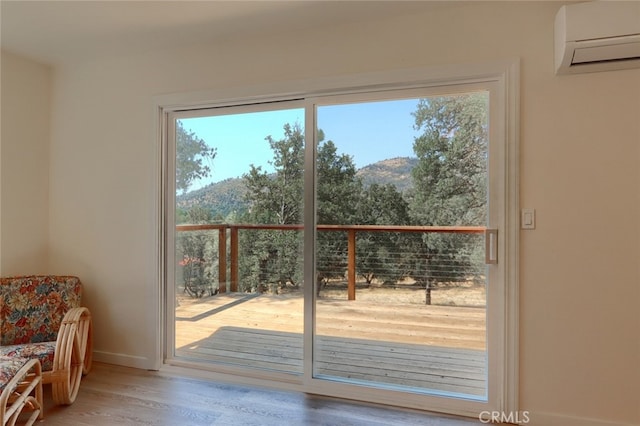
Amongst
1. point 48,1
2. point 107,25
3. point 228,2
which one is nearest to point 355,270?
point 228,2

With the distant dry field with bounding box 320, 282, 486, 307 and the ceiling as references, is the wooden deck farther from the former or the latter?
the ceiling

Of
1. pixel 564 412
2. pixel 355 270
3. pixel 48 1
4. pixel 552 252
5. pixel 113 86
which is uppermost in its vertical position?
pixel 48 1

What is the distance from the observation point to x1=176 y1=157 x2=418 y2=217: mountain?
2443 millimetres

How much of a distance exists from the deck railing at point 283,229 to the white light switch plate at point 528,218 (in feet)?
0.71

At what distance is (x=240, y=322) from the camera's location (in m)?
2.87

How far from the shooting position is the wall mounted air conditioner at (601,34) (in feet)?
5.84

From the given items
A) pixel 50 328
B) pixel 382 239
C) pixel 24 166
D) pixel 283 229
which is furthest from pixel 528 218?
pixel 24 166

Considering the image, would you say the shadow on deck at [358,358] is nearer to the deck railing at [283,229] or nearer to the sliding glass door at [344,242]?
the sliding glass door at [344,242]

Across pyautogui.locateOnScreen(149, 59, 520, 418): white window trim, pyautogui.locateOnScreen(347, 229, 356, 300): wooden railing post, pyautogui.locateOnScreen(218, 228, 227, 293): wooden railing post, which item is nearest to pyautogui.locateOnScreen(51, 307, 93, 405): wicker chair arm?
pyautogui.locateOnScreen(149, 59, 520, 418): white window trim

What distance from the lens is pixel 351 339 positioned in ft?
8.46

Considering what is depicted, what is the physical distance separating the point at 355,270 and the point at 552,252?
119 centimetres

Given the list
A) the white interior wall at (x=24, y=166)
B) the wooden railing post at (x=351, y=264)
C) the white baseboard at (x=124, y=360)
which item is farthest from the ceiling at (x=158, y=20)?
the white baseboard at (x=124, y=360)

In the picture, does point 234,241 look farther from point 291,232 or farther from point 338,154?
point 338,154

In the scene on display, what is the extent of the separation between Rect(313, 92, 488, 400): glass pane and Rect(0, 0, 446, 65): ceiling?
58cm
